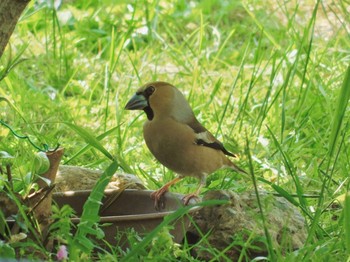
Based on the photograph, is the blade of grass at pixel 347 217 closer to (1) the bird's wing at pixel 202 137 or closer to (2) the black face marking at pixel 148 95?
(1) the bird's wing at pixel 202 137

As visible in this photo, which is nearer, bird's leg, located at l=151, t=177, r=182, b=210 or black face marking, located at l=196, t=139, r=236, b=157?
bird's leg, located at l=151, t=177, r=182, b=210

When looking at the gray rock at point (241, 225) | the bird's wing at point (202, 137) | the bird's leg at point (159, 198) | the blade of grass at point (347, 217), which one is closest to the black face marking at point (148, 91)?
the bird's wing at point (202, 137)

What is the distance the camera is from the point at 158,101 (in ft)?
15.2

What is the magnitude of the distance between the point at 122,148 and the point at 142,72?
4.59ft

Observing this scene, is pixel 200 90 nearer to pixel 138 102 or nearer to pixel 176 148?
pixel 138 102

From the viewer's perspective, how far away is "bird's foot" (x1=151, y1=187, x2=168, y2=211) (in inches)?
164

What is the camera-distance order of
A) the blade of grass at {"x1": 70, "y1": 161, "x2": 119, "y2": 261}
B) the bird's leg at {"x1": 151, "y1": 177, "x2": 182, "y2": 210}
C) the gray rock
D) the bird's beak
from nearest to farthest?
the blade of grass at {"x1": 70, "y1": 161, "x2": 119, "y2": 261} < the gray rock < the bird's leg at {"x1": 151, "y1": 177, "x2": 182, "y2": 210} < the bird's beak

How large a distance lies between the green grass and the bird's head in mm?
169

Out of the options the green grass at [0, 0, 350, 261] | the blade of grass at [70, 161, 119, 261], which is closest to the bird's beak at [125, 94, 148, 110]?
the green grass at [0, 0, 350, 261]

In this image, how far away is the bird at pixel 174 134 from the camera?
14.8 feet

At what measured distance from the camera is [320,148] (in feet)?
18.1

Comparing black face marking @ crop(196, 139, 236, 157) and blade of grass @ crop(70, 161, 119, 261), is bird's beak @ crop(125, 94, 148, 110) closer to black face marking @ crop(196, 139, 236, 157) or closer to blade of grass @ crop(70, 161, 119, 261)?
black face marking @ crop(196, 139, 236, 157)

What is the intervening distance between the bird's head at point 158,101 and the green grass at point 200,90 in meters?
0.17

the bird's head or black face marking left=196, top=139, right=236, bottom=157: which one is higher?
the bird's head
